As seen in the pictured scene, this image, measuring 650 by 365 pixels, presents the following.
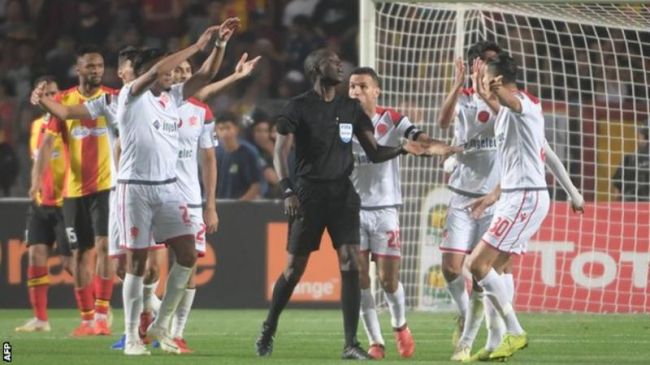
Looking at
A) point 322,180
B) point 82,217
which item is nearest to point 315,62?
point 322,180

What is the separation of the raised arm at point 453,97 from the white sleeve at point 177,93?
1.94m

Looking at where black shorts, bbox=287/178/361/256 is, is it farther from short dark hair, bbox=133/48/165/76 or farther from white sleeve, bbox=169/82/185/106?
short dark hair, bbox=133/48/165/76

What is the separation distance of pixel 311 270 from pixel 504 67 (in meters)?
8.23

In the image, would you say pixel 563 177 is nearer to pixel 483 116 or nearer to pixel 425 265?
pixel 483 116

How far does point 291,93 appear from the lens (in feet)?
75.0

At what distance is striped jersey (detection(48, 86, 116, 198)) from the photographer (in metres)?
15.6

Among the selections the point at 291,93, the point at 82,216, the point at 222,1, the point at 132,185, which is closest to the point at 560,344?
the point at 132,185

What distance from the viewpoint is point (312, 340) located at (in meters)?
14.3

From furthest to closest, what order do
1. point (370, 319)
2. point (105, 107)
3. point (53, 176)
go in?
point (53, 176), point (105, 107), point (370, 319)

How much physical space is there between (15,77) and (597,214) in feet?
29.3

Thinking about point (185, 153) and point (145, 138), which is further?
point (185, 153)

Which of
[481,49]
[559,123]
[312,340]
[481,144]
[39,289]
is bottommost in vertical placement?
[312,340]

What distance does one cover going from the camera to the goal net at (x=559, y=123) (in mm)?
17938

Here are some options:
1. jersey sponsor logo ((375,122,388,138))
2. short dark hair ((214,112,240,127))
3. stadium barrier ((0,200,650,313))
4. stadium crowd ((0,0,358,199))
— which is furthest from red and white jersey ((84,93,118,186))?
stadium crowd ((0,0,358,199))
